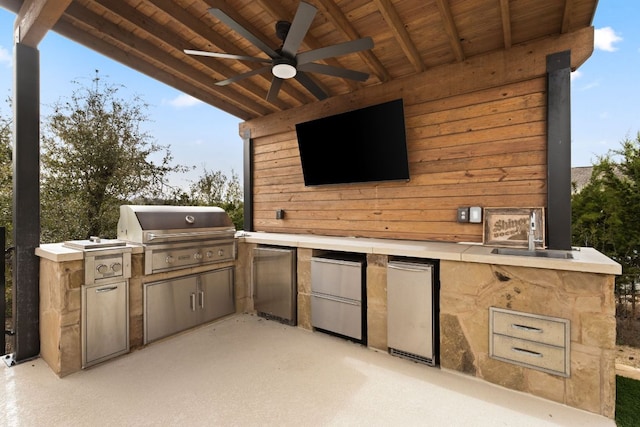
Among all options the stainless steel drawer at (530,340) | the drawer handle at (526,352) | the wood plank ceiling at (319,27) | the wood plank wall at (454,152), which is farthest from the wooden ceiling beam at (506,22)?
the drawer handle at (526,352)

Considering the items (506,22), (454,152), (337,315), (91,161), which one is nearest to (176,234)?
(337,315)

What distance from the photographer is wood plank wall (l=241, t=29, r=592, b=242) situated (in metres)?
2.57

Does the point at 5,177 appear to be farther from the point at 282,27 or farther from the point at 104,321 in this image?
the point at 282,27

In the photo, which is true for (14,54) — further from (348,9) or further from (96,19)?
(348,9)

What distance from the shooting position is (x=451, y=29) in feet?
7.95

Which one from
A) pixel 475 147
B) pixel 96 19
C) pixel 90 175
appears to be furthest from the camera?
pixel 90 175

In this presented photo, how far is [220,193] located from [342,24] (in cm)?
401

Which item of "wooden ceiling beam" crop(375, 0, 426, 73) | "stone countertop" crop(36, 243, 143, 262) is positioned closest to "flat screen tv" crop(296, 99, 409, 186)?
"wooden ceiling beam" crop(375, 0, 426, 73)

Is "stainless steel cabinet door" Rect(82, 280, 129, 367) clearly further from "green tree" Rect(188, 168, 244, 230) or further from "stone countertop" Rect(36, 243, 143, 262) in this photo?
"green tree" Rect(188, 168, 244, 230)

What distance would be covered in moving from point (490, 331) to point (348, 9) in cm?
274

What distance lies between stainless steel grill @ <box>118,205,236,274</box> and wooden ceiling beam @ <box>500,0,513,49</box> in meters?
3.28

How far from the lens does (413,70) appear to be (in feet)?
10.3

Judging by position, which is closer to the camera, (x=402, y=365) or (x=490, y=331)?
(x=490, y=331)

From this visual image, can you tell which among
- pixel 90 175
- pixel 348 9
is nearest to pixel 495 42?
pixel 348 9
